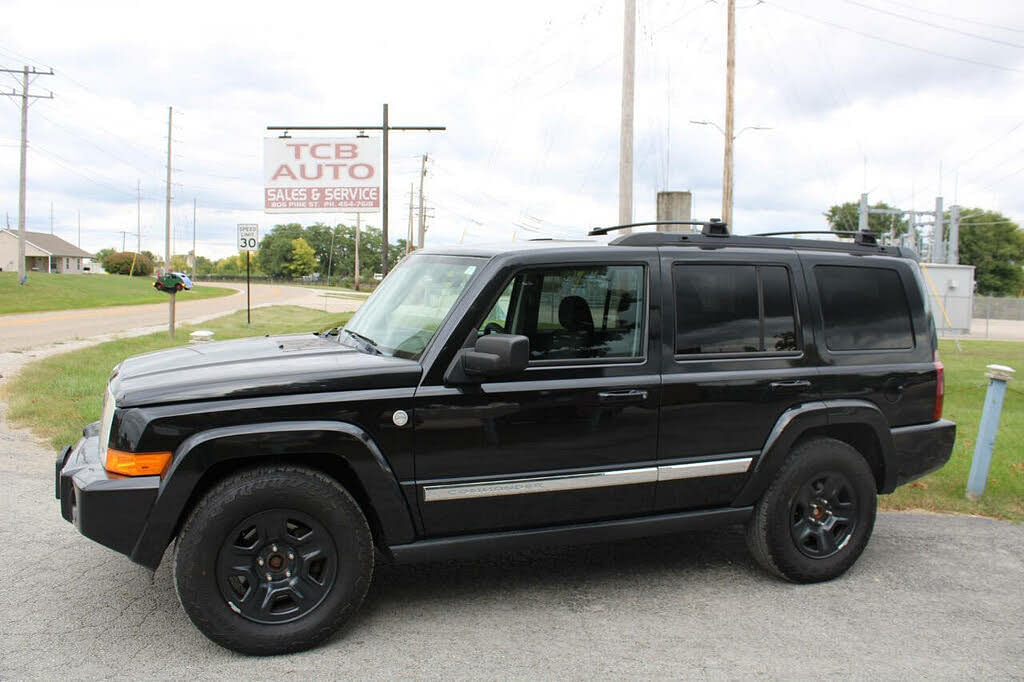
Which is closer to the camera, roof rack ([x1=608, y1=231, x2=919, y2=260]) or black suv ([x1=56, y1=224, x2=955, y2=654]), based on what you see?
black suv ([x1=56, y1=224, x2=955, y2=654])

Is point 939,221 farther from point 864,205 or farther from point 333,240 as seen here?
point 333,240

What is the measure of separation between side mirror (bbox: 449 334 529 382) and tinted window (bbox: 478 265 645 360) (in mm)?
240

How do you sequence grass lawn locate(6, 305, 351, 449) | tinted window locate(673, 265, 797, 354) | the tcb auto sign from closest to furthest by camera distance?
tinted window locate(673, 265, 797, 354) < grass lawn locate(6, 305, 351, 449) < the tcb auto sign

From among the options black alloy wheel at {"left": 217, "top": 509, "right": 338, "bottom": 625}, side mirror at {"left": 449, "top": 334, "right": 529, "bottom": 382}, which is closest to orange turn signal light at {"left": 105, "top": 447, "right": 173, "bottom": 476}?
black alloy wheel at {"left": 217, "top": 509, "right": 338, "bottom": 625}

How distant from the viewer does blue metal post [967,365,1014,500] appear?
19.1 feet

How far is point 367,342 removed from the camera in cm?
433

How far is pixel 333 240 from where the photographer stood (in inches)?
5536

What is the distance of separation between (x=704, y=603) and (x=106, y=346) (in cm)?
1499

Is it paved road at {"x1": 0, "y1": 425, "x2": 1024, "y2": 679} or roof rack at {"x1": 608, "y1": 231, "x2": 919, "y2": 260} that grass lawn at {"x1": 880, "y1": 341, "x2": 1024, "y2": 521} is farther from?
roof rack at {"x1": 608, "y1": 231, "x2": 919, "y2": 260}

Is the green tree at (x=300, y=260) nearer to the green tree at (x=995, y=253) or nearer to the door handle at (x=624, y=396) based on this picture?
the green tree at (x=995, y=253)

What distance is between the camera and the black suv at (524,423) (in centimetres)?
347

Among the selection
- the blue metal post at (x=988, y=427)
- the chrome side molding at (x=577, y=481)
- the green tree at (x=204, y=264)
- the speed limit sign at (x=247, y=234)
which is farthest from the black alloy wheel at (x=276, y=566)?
the green tree at (x=204, y=264)

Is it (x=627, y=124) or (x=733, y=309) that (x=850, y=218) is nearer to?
(x=627, y=124)

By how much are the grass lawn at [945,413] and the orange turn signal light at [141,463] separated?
15.2ft
